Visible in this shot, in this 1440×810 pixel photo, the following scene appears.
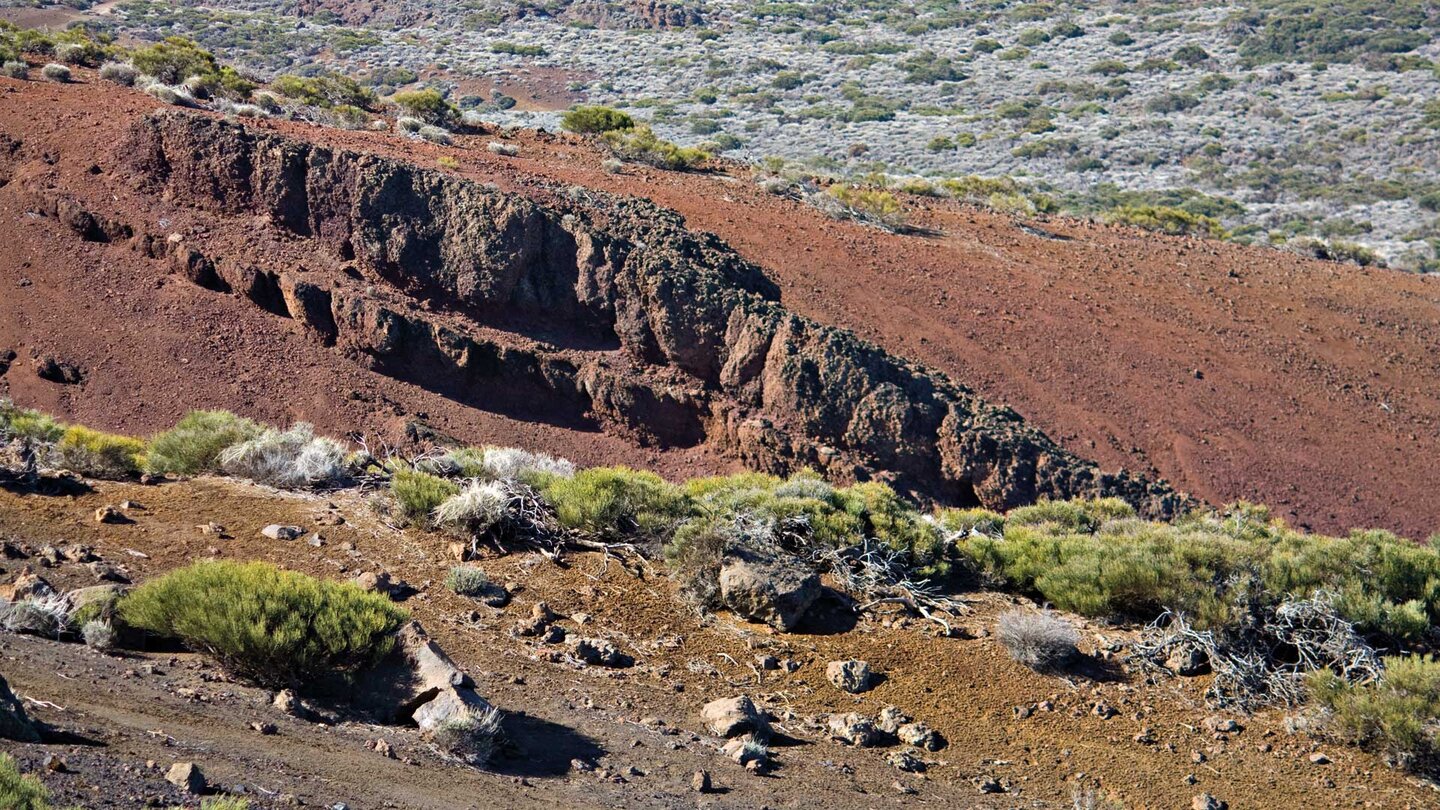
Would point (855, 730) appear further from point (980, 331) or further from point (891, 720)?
point (980, 331)

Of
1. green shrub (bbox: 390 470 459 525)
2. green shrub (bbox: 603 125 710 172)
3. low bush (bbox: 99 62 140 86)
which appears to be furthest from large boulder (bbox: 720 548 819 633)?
low bush (bbox: 99 62 140 86)

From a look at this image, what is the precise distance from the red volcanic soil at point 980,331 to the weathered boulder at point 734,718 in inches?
303

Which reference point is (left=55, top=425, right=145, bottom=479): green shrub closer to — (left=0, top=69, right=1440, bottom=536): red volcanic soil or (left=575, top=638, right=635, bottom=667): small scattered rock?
(left=0, top=69, right=1440, bottom=536): red volcanic soil

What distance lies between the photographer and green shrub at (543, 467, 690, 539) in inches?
345

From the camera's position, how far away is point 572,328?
15273mm

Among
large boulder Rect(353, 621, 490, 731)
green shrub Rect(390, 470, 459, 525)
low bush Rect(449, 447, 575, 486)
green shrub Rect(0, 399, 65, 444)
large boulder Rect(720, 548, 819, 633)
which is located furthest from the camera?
green shrub Rect(0, 399, 65, 444)

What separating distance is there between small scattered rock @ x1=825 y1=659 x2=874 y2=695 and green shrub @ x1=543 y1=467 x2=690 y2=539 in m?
1.95

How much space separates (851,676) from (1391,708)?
3193 mm

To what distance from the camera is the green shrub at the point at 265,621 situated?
6.01m

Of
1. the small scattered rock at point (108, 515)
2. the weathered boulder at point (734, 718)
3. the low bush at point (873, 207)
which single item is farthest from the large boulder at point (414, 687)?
the low bush at point (873, 207)

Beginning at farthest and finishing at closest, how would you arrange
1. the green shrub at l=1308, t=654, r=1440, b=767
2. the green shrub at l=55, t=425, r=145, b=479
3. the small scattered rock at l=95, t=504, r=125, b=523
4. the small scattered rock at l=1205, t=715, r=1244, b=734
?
the green shrub at l=55, t=425, r=145, b=479 → the small scattered rock at l=95, t=504, r=125, b=523 → the small scattered rock at l=1205, t=715, r=1244, b=734 → the green shrub at l=1308, t=654, r=1440, b=767

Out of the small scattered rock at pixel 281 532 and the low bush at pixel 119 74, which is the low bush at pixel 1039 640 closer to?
the small scattered rock at pixel 281 532

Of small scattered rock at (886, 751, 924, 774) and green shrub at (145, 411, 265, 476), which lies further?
green shrub at (145, 411, 265, 476)

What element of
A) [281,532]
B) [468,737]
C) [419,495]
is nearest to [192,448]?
[281,532]
